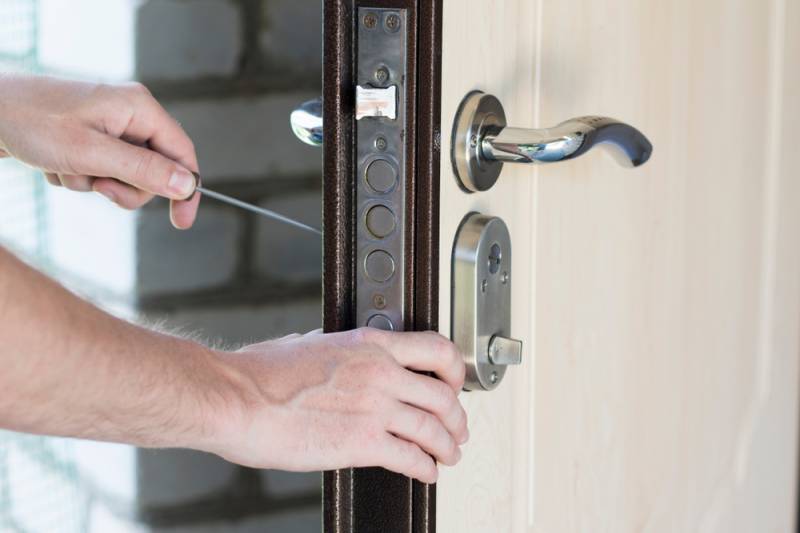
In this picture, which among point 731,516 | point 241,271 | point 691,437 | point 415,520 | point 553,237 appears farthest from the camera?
point 241,271

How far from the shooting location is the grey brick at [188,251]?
3.51ft

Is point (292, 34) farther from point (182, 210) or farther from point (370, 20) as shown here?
point (370, 20)

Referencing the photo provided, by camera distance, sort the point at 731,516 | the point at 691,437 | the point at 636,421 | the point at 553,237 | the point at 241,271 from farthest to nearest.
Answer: the point at 241,271
the point at 731,516
the point at 691,437
the point at 636,421
the point at 553,237

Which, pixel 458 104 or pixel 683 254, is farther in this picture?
pixel 683 254

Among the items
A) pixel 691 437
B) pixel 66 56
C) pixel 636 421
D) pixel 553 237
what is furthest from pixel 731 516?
pixel 66 56

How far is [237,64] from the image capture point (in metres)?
1.07

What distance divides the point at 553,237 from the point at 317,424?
0.65 ft

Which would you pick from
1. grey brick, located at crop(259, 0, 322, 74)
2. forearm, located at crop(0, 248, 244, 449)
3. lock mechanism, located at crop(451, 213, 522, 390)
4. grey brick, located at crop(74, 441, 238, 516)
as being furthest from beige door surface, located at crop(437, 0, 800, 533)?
grey brick, located at crop(74, 441, 238, 516)

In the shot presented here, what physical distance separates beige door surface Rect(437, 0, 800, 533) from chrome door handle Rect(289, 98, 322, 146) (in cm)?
9

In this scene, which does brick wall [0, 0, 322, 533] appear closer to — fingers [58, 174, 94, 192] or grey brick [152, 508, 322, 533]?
grey brick [152, 508, 322, 533]

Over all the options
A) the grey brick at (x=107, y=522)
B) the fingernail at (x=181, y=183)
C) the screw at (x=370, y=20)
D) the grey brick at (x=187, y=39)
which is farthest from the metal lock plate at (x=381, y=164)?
the grey brick at (x=107, y=522)

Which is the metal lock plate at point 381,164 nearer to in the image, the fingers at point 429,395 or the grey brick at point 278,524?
the fingers at point 429,395

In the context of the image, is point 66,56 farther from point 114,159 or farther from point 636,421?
point 636,421

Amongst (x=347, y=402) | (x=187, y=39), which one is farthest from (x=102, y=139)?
(x=187, y=39)
